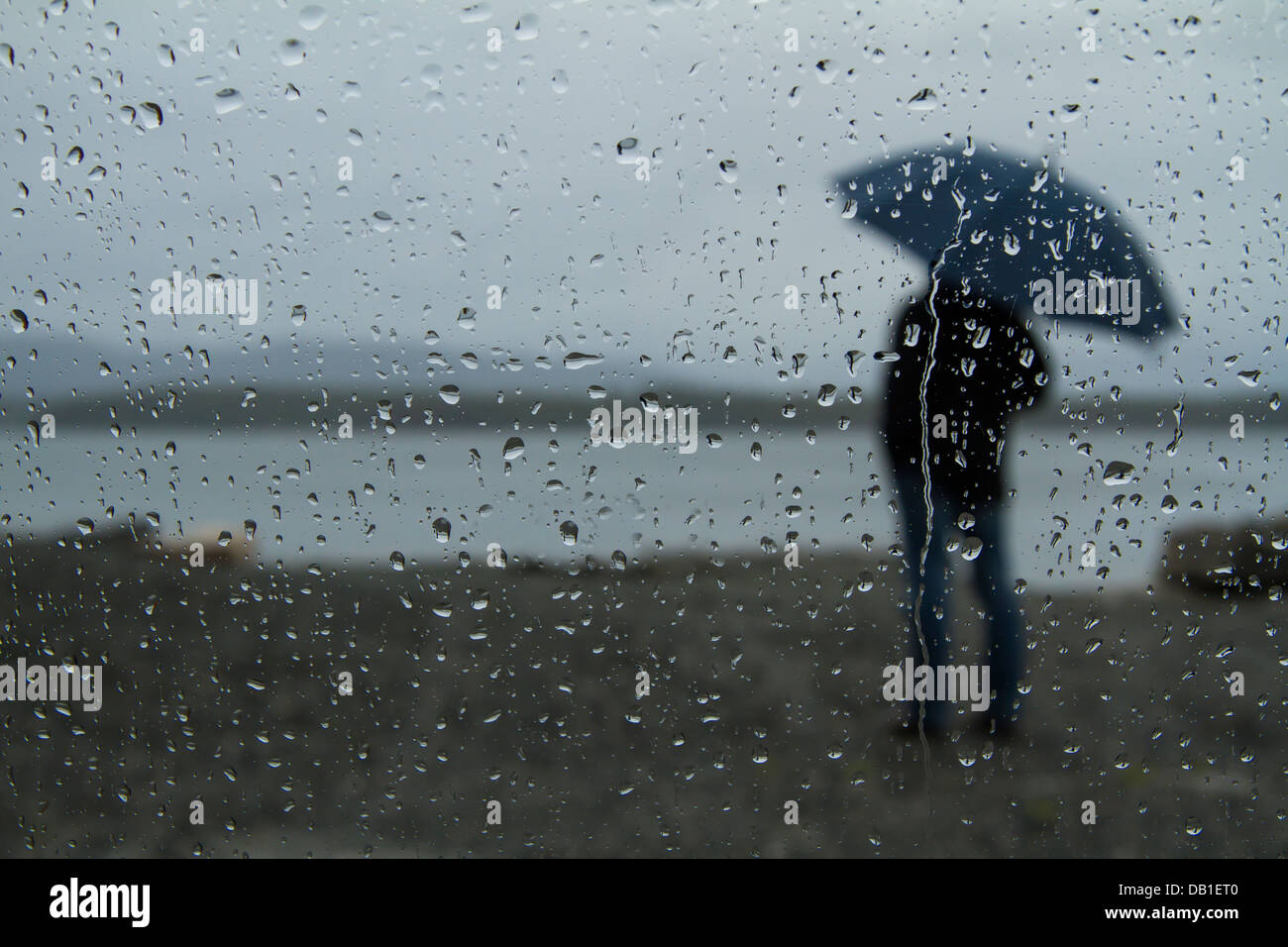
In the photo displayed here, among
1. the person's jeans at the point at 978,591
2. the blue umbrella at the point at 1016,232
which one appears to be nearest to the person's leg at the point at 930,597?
the person's jeans at the point at 978,591

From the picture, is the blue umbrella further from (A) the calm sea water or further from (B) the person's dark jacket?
(A) the calm sea water

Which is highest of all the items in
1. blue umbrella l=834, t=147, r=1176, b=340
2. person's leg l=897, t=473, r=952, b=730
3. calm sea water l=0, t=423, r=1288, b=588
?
blue umbrella l=834, t=147, r=1176, b=340

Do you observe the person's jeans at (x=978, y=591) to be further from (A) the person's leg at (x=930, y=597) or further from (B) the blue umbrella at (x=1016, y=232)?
(B) the blue umbrella at (x=1016, y=232)

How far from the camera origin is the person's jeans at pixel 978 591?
3.68 feet

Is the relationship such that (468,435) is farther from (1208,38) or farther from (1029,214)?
(1208,38)

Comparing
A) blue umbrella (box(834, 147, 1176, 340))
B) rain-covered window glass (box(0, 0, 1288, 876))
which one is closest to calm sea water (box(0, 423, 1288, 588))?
rain-covered window glass (box(0, 0, 1288, 876))

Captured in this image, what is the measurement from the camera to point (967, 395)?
3.67 ft

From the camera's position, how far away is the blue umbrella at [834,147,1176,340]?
1088mm

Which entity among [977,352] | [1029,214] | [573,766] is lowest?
[573,766]

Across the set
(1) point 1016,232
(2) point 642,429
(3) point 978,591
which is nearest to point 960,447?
(3) point 978,591
